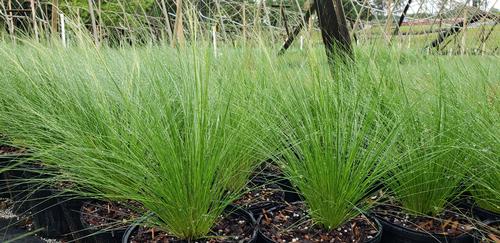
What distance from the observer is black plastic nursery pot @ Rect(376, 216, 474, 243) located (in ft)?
4.18

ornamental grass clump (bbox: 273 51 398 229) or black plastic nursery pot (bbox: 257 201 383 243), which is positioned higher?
ornamental grass clump (bbox: 273 51 398 229)

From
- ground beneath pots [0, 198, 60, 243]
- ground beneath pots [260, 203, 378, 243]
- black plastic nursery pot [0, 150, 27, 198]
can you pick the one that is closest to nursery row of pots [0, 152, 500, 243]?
ground beneath pots [260, 203, 378, 243]

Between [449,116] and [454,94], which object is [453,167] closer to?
[449,116]

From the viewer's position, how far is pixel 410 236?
1.31 m

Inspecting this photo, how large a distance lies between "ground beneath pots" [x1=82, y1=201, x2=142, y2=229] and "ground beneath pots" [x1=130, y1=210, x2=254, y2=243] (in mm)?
140

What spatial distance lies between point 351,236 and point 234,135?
483 millimetres

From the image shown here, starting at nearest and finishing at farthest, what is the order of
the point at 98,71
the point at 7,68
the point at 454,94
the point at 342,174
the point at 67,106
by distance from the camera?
the point at 342,174 < the point at 454,94 < the point at 67,106 < the point at 98,71 < the point at 7,68

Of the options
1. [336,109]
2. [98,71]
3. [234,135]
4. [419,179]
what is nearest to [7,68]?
[98,71]

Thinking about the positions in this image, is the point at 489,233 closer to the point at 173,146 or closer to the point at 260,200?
the point at 260,200

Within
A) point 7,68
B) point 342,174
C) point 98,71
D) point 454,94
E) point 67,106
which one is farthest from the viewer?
point 7,68

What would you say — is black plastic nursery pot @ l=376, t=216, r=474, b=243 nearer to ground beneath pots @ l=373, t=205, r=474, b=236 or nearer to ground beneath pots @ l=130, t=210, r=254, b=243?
ground beneath pots @ l=373, t=205, r=474, b=236

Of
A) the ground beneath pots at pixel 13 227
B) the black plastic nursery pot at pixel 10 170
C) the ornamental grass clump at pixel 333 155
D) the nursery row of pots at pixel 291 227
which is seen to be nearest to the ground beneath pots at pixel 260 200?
the nursery row of pots at pixel 291 227

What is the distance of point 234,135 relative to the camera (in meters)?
1.40

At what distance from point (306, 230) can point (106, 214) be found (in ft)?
2.48
